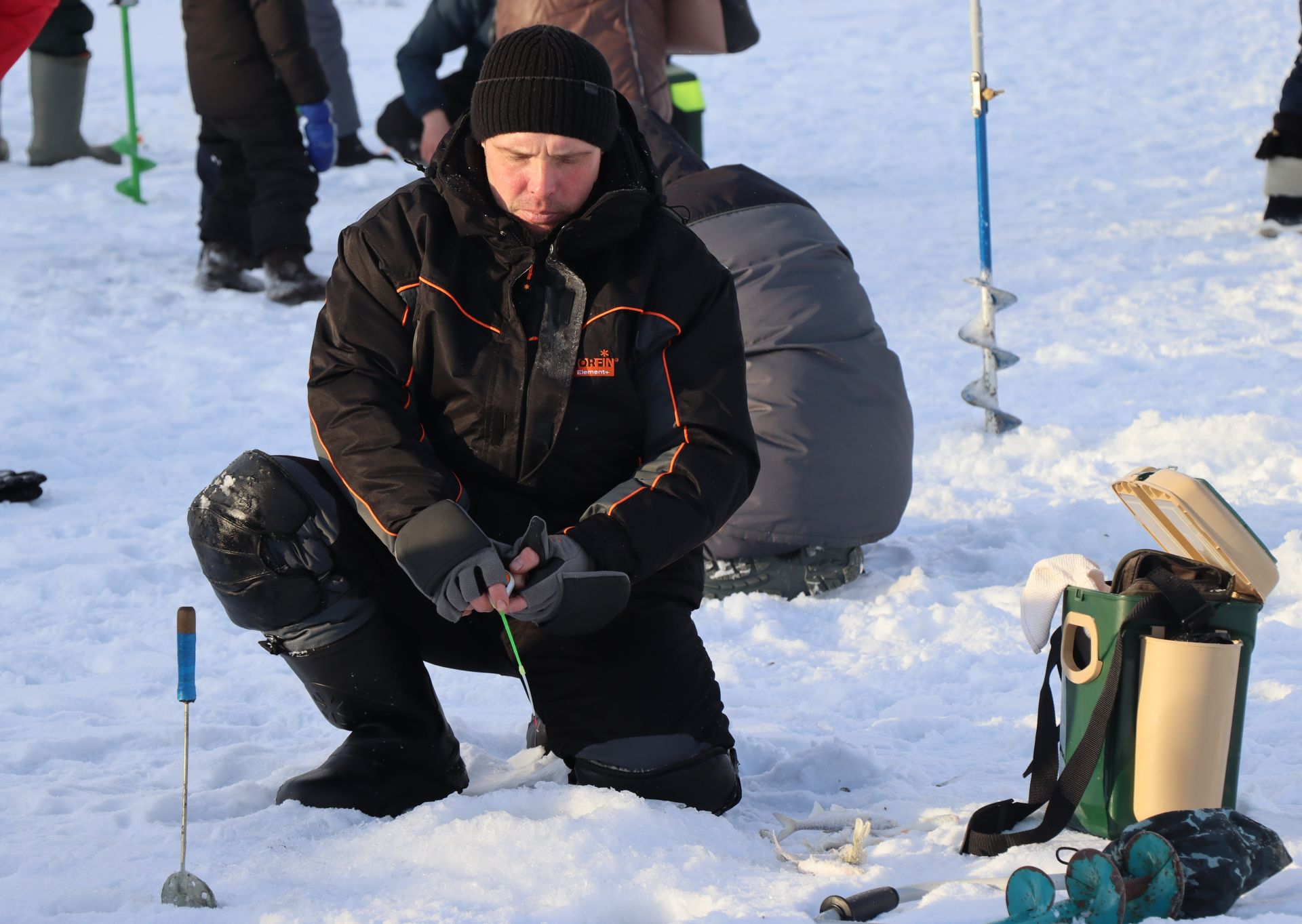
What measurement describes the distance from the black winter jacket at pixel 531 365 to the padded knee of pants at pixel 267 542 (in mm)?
91

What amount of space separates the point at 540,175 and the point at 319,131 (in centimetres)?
442

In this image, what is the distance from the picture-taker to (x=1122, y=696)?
2.29 m

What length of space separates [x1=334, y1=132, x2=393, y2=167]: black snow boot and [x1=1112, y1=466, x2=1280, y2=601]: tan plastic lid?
24.9 ft

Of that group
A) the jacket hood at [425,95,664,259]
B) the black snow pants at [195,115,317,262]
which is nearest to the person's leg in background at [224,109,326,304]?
the black snow pants at [195,115,317,262]

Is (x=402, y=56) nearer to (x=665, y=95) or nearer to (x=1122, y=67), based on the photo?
(x=665, y=95)

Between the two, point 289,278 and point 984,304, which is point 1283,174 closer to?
point 984,304

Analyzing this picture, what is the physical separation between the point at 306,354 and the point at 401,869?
4.22m

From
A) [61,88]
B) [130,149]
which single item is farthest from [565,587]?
[61,88]

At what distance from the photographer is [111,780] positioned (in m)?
2.66

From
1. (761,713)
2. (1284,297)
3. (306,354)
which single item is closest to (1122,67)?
(1284,297)

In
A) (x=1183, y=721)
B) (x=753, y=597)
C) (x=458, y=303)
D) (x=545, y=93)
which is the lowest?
Result: (x=753, y=597)

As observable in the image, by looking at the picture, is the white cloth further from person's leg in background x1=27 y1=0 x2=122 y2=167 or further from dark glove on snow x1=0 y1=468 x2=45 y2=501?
person's leg in background x1=27 y1=0 x2=122 y2=167

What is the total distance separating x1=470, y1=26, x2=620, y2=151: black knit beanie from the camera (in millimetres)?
2535

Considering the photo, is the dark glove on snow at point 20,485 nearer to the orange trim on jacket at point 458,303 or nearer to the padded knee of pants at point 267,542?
the padded knee of pants at point 267,542
